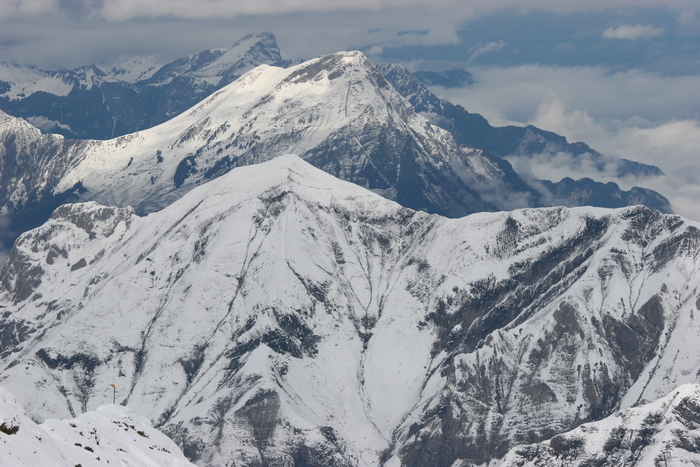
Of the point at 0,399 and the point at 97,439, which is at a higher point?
the point at 0,399

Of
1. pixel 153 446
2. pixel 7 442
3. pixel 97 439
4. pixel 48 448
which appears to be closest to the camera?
pixel 7 442

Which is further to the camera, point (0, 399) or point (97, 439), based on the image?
point (97, 439)

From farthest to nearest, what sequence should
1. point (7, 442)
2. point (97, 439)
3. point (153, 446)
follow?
point (153, 446)
point (97, 439)
point (7, 442)

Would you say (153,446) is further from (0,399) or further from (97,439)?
(0,399)

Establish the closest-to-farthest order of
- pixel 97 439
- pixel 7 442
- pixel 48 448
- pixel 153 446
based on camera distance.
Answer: pixel 7 442 → pixel 48 448 → pixel 97 439 → pixel 153 446

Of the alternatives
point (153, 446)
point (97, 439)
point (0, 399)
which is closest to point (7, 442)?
point (0, 399)

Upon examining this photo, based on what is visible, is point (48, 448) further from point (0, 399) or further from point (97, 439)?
point (97, 439)

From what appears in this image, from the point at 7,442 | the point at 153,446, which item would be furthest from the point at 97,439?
the point at 7,442
